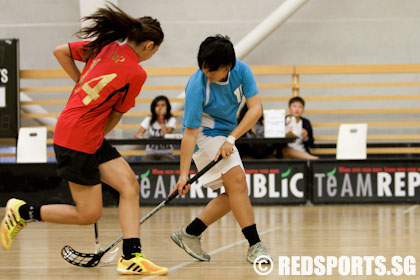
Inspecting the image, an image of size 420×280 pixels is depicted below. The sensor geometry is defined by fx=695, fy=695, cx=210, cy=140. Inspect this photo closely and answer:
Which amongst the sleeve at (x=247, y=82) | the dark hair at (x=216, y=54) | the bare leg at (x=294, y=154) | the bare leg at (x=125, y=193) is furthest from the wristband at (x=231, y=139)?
the bare leg at (x=294, y=154)

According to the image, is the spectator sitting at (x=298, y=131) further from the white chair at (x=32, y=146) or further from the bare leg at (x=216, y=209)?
the bare leg at (x=216, y=209)

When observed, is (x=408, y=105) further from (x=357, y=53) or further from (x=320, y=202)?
(x=320, y=202)

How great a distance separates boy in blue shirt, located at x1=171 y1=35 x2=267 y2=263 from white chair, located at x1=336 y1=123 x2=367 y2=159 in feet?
16.2

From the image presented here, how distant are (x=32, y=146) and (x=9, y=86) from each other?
974mm

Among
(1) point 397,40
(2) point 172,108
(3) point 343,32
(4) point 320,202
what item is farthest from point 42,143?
(1) point 397,40

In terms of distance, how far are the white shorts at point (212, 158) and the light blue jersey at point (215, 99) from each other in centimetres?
5

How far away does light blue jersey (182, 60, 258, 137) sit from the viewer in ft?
13.0

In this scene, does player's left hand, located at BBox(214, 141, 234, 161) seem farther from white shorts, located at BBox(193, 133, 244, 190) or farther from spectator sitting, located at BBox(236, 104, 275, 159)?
spectator sitting, located at BBox(236, 104, 275, 159)

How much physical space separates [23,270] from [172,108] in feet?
20.6

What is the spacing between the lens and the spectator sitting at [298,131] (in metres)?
9.05

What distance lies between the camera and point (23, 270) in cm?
389

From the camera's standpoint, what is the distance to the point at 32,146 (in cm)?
886

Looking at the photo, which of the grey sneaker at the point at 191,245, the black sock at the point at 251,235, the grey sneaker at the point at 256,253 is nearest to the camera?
the grey sneaker at the point at 256,253

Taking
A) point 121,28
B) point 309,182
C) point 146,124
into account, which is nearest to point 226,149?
point 121,28
